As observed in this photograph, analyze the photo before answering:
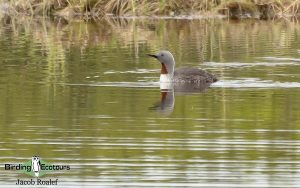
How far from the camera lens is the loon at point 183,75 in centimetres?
1844

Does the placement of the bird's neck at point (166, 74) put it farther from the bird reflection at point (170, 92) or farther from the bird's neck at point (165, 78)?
the bird reflection at point (170, 92)

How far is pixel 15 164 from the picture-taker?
1141cm

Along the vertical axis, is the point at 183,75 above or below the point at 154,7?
above

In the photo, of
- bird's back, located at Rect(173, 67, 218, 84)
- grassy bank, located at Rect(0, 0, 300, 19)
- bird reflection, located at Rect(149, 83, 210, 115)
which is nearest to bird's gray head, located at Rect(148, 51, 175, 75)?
bird's back, located at Rect(173, 67, 218, 84)

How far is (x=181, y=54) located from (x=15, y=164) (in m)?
12.2

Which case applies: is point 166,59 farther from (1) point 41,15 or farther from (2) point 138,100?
(1) point 41,15

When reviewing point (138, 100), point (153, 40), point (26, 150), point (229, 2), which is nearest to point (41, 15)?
point (229, 2)

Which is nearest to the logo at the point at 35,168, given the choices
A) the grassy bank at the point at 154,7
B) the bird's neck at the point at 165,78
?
the bird's neck at the point at 165,78

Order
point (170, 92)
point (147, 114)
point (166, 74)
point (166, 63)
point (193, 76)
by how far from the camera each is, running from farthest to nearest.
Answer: point (166, 63) < point (166, 74) < point (193, 76) < point (170, 92) < point (147, 114)

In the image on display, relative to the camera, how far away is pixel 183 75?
738 inches

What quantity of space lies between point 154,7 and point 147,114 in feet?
66.4

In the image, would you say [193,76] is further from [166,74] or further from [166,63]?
[166,63]

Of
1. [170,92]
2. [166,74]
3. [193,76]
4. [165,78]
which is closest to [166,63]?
[166,74]

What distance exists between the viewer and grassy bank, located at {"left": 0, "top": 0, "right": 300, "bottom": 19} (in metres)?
34.5
